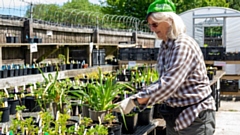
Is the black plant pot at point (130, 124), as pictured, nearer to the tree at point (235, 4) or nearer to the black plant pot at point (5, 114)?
the black plant pot at point (5, 114)

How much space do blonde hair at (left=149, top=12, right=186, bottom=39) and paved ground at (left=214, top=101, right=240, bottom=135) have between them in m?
3.74

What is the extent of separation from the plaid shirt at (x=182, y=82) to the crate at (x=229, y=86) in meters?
6.66

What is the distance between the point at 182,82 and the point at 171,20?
0.35 metres

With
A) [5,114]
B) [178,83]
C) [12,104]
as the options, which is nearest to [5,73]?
[12,104]

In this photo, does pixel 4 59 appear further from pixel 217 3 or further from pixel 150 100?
pixel 217 3

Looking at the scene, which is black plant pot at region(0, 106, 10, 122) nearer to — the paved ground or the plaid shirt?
the plaid shirt

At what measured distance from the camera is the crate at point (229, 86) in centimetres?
828

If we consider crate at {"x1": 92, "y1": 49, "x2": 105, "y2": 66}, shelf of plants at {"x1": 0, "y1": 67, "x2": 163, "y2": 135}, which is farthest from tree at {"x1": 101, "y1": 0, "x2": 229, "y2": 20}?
shelf of plants at {"x1": 0, "y1": 67, "x2": 163, "y2": 135}

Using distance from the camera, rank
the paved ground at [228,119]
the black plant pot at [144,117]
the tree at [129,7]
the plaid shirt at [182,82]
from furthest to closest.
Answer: the tree at [129,7] < the paved ground at [228,119] < the black plant pot at [144,117] < the plaid shirt at [182,82]

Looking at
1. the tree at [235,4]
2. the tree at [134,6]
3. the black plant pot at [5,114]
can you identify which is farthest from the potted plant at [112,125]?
the tree at [235,4]

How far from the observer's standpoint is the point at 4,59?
6250 millimetres

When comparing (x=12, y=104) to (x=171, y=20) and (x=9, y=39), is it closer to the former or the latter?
(x=171, y=20)

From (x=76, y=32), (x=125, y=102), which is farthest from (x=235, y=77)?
(x=125, y=102)

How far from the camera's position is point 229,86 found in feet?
27.3
